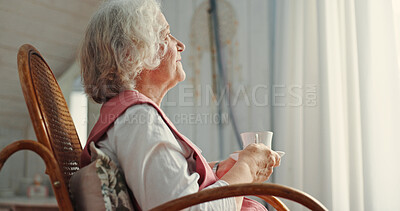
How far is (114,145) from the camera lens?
0.99m

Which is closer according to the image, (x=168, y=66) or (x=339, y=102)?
(x=168, y=66)

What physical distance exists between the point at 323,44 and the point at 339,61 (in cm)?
13

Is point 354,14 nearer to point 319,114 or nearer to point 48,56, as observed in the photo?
point 319,114

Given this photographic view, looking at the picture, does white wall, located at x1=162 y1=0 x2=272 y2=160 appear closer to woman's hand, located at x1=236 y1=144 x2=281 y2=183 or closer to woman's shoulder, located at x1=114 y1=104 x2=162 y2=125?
woman's hand, located at x1=236 y1=144 x2=281 y2=183

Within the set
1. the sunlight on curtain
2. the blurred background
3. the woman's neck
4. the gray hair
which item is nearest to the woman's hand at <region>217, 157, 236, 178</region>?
the woman's neck

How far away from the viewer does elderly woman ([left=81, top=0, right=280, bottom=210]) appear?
0.91 m

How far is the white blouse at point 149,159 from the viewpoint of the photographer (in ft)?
2.93

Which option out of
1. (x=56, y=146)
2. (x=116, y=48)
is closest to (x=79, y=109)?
→ (x=116, y=48)

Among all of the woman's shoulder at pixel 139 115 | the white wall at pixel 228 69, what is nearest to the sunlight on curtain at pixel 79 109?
the white wall at pixel 228 69

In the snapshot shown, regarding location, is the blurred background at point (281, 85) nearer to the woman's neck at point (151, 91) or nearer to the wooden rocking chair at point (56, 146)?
the wooden rocking chair at point (56, 146)

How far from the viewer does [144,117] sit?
99 cm

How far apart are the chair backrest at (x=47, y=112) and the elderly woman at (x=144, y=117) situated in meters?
0.09

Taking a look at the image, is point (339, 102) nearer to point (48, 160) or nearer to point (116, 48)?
point (116, 48)

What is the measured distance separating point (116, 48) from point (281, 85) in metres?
1.46
